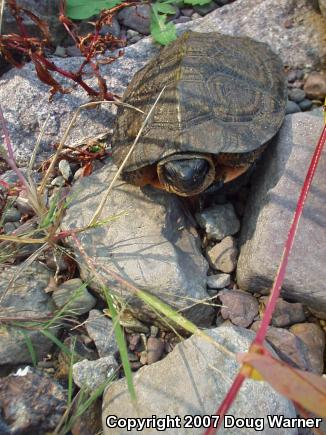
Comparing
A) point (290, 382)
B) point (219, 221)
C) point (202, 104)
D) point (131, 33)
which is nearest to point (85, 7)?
point (131, 33)

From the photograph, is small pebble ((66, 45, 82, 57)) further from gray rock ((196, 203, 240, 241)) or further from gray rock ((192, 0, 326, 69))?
gray rock ((196, 203, 240, 241))

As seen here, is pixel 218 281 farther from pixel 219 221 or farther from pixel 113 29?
pixel 113 29

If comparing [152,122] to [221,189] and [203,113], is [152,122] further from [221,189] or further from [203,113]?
[221,189]

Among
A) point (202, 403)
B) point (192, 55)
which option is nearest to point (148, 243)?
point (202, 403)

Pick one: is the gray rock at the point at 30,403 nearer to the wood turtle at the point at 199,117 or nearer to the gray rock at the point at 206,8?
the wood turtle at the point at 199,117

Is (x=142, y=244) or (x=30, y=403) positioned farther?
(x=142, y=244)

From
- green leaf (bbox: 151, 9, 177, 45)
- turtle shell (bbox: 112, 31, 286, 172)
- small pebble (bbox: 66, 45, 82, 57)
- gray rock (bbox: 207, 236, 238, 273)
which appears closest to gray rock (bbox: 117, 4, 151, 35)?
green leaf (bbox: 151, 9, 177, 45)

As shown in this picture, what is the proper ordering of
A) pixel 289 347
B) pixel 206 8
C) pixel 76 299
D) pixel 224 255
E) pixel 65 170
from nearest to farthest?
pixel 289 347
pixel 76 299
pixel 224 255
pixel 65 170
pixel 206 8
